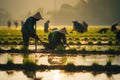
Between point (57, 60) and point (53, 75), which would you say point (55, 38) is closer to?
point (57, 60)

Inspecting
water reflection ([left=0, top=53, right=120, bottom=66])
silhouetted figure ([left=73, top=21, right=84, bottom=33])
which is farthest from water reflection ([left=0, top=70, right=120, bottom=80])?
silhouetted figure ([left=73, top=21, right=84, bottom=33])

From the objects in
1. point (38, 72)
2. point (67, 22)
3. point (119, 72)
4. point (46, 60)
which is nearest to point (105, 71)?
point (119, 72)

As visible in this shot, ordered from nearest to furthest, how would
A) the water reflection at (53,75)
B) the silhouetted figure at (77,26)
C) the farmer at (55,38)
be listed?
the water reflection at (53,75) < the farmer at (55,38) < the silhouetted figure at (77,26)

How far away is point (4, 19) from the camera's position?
582 feet

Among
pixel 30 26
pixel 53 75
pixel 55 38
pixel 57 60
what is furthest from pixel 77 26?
pixel 53 75

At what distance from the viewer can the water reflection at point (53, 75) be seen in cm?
1623

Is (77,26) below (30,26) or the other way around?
below

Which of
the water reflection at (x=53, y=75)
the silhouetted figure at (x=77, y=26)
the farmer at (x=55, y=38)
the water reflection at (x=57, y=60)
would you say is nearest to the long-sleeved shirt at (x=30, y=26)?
the farmer at (x=55, y=38)

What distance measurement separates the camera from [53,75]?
55.5 ft

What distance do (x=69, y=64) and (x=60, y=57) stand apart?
471cm

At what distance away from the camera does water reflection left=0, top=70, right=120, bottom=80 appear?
53.3ft

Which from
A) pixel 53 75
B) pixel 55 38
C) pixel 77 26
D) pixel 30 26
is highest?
pixel 30 26

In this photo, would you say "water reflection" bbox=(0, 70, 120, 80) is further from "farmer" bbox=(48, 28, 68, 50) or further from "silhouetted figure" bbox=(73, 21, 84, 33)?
"silhouetted figure" bbox=(73, 21, 84, 33)

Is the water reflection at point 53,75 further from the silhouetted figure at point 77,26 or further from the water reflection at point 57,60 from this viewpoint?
the silhouetted figure at point 77,26
